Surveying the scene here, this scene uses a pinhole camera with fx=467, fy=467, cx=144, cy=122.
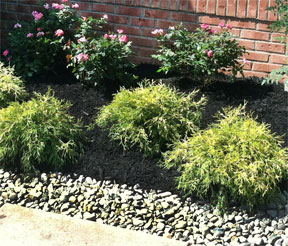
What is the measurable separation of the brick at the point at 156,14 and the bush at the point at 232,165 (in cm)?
196

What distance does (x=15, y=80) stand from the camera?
4898 millimetres

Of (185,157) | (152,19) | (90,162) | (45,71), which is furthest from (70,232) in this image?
(152,19)

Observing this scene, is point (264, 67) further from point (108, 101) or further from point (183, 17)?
point (108, 101)

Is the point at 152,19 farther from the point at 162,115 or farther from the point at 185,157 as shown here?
the point at 185,157

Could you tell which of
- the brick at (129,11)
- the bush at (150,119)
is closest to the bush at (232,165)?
the bush at (150,119)

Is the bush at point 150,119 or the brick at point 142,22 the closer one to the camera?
the bush at point 150,119

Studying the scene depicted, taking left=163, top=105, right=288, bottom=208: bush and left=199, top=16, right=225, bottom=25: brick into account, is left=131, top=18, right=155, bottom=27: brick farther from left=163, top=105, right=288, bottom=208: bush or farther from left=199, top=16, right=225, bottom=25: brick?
left=163, top=105, right=288, bottom=208: bush

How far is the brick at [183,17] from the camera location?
5152mm

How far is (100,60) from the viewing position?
4.79 metres

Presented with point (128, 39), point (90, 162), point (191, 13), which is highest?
point (191, 13)

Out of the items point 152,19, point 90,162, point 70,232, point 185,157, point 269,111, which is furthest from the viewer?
point 152,19

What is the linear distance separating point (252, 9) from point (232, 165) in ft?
7.07

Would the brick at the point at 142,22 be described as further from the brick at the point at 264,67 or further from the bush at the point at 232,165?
the bush at the point at 232,165

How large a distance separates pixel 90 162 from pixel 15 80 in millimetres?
1521
